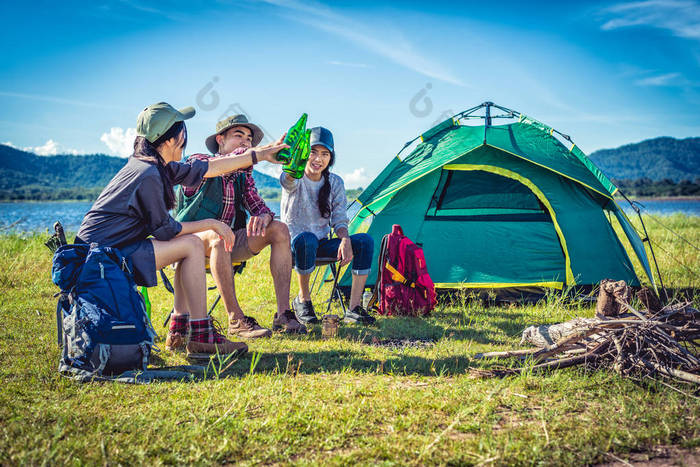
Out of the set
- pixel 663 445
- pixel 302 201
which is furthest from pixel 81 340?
pixel 663 445

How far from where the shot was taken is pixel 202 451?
177 cm

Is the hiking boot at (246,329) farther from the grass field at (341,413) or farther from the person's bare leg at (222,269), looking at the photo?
the grass field at (341,413)

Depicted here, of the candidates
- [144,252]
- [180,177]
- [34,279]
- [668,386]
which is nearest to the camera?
[668,386]

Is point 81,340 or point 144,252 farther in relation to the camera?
point 144,252

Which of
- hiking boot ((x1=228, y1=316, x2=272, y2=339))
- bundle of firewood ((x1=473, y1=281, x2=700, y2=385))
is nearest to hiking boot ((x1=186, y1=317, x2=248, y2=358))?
hiking boot ((x1=228, y1=316, x2=272, y2=339))

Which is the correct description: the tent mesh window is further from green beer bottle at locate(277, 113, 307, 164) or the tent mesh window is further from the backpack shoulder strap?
the backpack shoulder strap

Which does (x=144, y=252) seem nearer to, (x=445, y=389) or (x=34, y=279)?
(x=445, y=389)

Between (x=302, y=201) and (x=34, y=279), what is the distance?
3.66 m

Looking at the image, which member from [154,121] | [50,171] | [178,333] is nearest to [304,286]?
[178,333]

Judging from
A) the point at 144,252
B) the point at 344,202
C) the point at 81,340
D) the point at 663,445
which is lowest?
the point at 663,445

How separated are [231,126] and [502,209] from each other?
3.01m

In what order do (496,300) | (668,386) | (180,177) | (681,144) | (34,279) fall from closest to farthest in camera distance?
1. (668,386)
2. (180,177)
3. (496,300)
4. (34,279)
5. (681,144)

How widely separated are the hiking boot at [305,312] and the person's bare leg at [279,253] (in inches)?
9.8

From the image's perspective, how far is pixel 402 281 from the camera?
4.32m
